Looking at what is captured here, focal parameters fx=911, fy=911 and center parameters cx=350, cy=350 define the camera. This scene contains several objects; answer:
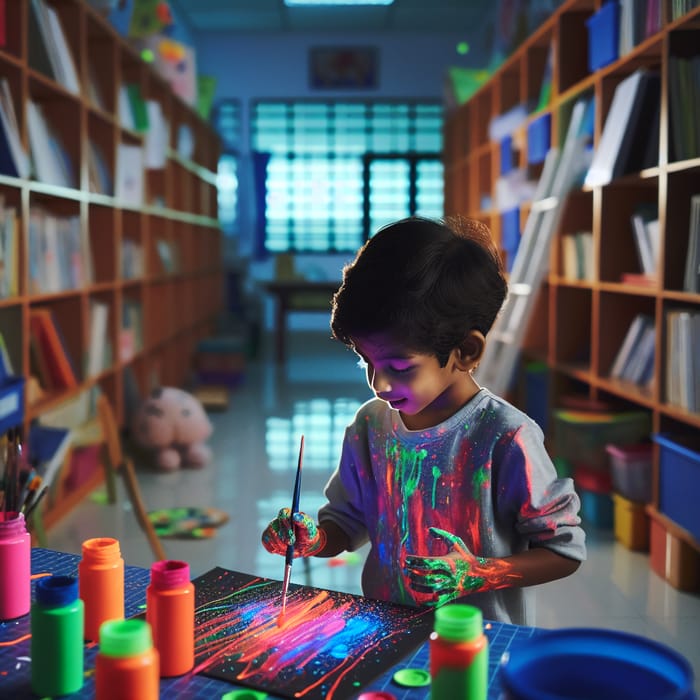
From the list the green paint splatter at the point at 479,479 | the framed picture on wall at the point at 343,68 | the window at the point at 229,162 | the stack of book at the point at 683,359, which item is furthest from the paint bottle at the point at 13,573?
the framed picture on wall at the point at 343,68

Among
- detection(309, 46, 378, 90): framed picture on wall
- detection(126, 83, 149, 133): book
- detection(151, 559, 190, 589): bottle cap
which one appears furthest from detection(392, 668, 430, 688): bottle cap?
detection(309, 46, 378, 90): framed picture on wall

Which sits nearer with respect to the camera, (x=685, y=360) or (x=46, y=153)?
(x=685, y=360)

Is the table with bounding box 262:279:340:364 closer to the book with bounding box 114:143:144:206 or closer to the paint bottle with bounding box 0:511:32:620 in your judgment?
the book with bounding box 114:143:144:206

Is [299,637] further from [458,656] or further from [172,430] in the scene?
[172,430]

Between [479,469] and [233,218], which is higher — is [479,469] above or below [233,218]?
below

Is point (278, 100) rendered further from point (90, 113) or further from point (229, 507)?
point (229, 507)

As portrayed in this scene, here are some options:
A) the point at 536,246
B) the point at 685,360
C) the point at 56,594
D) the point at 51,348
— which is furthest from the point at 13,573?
the point at 536,246

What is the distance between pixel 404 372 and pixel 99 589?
43 centimetres

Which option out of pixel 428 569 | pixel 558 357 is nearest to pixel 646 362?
pixel 558 357

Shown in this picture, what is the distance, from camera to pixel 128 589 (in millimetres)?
1083

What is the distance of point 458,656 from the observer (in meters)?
Answer: 0.73

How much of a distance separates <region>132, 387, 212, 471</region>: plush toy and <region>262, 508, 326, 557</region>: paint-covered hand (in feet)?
9.88

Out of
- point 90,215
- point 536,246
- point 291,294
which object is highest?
point 90,215

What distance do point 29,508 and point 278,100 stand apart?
9.10m
